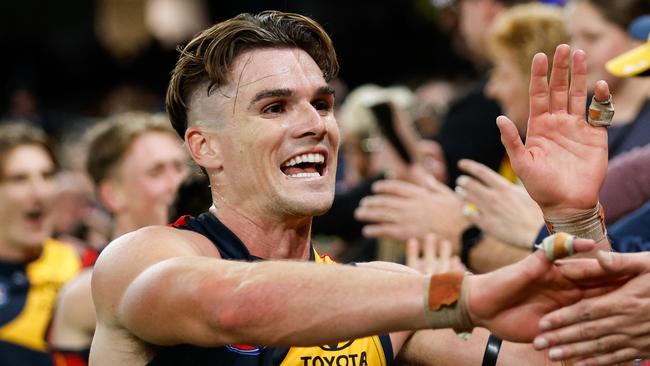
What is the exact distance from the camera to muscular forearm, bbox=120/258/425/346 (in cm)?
229

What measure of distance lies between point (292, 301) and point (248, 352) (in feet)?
1.81

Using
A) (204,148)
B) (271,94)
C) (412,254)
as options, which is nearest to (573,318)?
(271,94)

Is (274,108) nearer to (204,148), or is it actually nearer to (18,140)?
(204,148)

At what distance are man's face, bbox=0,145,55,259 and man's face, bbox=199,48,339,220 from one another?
3.64 m

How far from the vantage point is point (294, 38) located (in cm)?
321

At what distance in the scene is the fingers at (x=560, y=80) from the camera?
277cm

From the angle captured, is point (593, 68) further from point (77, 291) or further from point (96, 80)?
point (96, 80)

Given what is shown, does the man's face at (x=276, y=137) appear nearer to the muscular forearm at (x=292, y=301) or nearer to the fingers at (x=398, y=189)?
the muscular forearm at (x=292, y=301)

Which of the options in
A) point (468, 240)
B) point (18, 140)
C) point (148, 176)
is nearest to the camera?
point (468, 240)

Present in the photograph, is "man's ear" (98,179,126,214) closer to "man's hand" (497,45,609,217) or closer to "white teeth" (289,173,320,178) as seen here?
"white teeth" (289,173,320,178)

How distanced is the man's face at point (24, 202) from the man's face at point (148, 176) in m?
0.81

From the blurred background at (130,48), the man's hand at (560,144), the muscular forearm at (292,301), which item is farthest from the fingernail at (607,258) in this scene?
the blurred background at (130,48)

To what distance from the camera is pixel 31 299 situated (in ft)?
20.5

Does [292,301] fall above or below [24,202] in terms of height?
above
